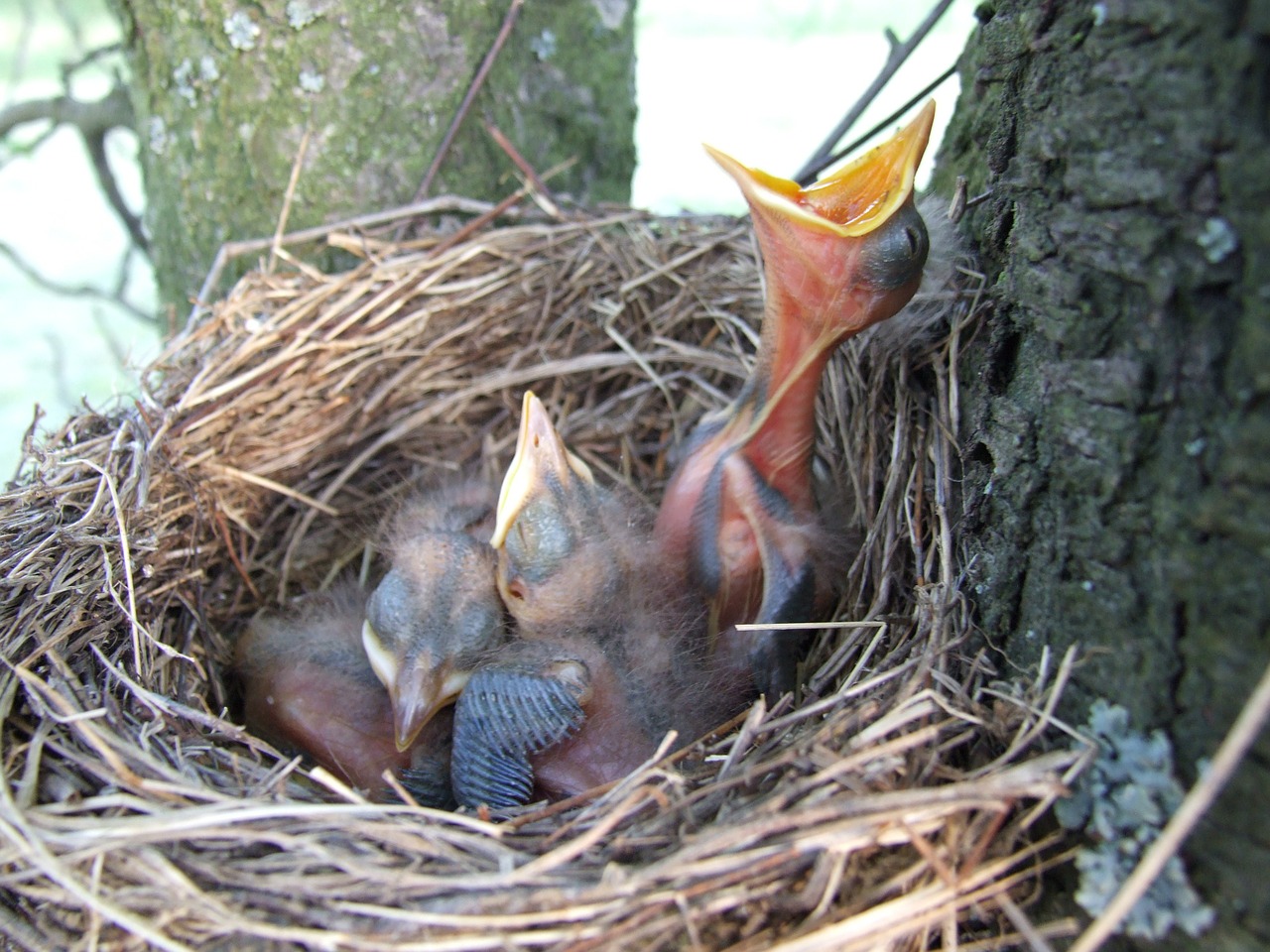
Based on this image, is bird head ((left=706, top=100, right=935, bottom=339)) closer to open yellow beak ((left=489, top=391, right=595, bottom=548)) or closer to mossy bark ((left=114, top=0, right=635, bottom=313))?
open yellow beak ((left=489, top=391, right=595, bottom=548))

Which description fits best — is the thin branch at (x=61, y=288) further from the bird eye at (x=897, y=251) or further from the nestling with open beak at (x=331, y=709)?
the bird eye at (x=897, y=251)

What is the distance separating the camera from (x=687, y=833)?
0.72m

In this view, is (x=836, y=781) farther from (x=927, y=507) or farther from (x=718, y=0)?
(x=718, y=0)

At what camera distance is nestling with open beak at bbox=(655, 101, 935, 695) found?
99 cm

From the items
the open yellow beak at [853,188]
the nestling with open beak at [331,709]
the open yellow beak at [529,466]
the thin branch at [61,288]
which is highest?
the open yellow beak at [853,188]

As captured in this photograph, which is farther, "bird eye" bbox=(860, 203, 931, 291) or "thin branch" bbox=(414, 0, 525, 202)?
"thin branch" bbox=(414, 0, 525, 202)

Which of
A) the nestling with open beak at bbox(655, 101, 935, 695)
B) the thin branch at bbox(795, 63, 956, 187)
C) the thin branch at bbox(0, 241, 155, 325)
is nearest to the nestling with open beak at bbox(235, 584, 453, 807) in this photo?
the nestling with open beak at bbox(655, 101, 935, 695)

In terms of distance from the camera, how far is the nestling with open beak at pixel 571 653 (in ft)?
3.34

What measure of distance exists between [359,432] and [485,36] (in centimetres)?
66

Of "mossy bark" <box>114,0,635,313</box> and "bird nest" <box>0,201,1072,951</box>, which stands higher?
"mossy bark" <box>114,0,635,313</box>

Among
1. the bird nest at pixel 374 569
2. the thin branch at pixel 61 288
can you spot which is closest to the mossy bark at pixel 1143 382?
the bird nest at pixel 374 569

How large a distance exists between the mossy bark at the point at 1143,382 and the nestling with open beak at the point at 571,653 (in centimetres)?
40

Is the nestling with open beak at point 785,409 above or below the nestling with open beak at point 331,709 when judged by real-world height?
above

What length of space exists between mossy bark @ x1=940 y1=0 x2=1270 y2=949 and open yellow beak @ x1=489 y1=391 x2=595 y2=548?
506mm
